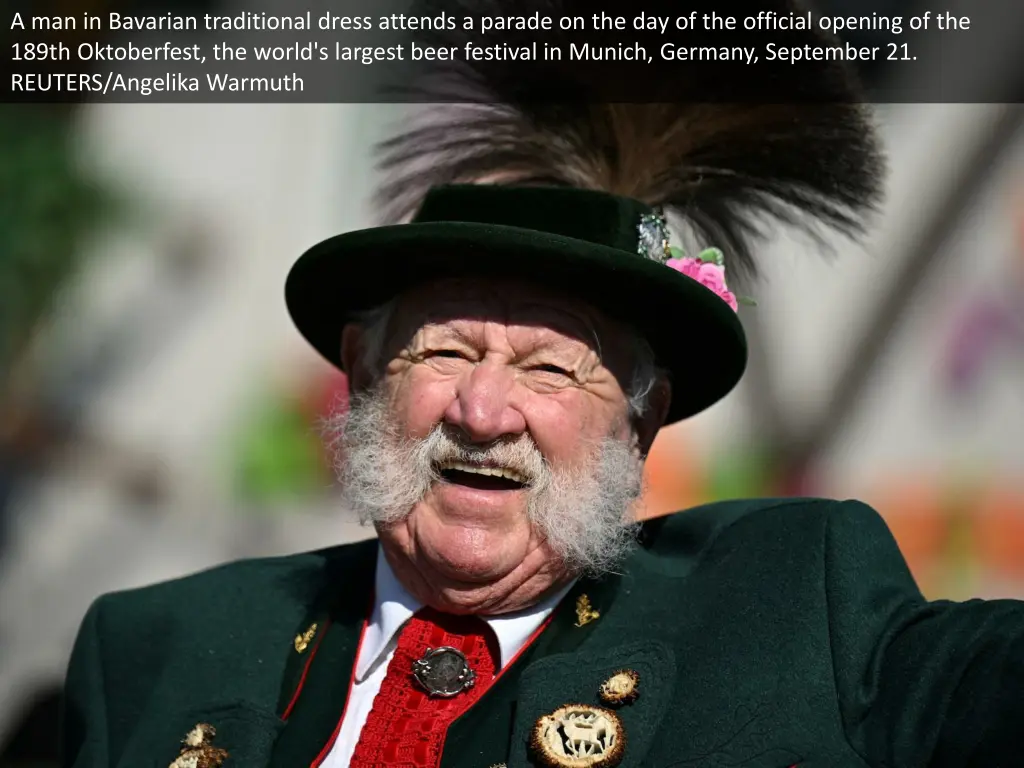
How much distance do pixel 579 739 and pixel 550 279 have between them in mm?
978

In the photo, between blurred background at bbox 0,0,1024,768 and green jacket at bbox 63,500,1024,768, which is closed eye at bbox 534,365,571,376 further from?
blurred background at bbox 0,0,1024,768

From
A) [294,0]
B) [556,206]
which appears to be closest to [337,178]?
[294,0]

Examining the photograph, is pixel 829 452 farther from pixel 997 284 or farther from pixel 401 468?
pixel 401 468

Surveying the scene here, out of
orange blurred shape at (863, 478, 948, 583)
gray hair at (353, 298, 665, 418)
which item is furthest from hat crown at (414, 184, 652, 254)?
orange blurred shape at (863, 478, 948, 583)

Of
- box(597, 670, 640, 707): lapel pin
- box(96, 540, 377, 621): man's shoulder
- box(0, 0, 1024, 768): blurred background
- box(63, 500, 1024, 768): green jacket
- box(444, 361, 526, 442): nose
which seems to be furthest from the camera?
box(0, 0, 1024, 768): blurred background

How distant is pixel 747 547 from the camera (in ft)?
8.24

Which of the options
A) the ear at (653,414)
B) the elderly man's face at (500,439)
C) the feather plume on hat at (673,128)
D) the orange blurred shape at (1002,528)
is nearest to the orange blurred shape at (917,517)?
the orange blurred shape at (1002,528)

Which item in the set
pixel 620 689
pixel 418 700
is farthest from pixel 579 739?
pixel 418 700

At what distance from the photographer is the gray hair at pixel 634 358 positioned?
2.70 metres

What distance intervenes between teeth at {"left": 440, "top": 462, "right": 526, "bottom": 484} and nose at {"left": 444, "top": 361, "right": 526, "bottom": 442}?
0.06 metres

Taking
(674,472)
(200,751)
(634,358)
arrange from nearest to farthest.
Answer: (200,751) → (634,358) → (674,472)

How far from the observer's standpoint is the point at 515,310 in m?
2.54

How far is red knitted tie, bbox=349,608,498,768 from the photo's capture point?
2.36 m

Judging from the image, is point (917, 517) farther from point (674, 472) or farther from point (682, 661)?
point (682, 661)
